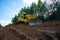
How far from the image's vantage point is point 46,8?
26125mm

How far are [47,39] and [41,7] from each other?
1471cm

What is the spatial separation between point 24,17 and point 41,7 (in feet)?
27.3

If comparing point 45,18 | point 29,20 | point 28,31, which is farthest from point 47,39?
point 45,18

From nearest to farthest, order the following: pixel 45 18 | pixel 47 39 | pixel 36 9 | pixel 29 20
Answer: pixel 47 39, pixel 29 20, pixel 45 18, pixel 36 9

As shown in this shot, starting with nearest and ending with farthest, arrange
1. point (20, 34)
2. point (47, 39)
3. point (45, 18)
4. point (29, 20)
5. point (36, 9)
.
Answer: point (47, 39), point (20, 34), point (29, 20), point (45, 18), point (36, 9)

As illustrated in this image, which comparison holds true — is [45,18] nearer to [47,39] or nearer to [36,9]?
[36,9]

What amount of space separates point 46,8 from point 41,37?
15.2 m

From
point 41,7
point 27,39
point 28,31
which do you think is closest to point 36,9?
point 41,7

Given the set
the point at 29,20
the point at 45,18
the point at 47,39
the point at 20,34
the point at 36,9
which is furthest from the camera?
the point at 36,9

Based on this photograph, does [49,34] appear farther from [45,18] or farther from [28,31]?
[45,18]

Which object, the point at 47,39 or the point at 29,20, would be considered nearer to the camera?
the point at 47,39

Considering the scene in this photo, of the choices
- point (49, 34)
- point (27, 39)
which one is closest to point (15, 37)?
point (27, 39)

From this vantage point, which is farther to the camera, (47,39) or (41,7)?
(41,7)

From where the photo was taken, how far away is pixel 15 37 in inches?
472
